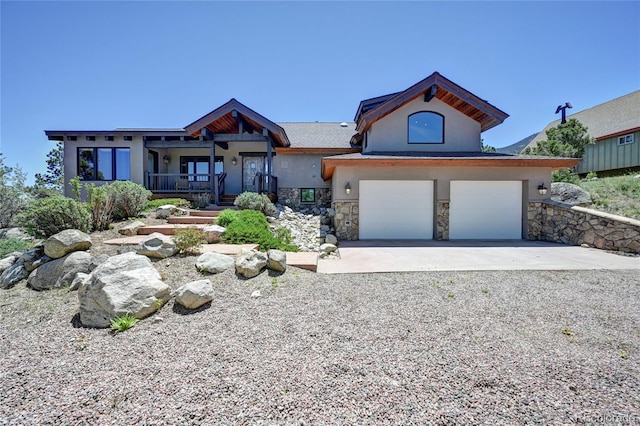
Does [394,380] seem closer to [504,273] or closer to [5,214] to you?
[504,273]

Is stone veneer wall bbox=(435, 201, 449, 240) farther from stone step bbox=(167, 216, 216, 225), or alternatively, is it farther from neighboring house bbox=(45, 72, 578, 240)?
stone step bbox=(167, 216, 216, 225)

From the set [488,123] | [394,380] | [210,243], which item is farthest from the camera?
[488,123]

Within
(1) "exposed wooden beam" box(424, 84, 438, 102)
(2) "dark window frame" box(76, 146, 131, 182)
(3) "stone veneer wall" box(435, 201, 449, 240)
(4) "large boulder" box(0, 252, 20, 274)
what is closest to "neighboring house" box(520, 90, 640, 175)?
(1) "exposed wooden beam" box(424, 84, 438, 102)

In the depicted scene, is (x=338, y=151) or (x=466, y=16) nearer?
(x=466, y=16)

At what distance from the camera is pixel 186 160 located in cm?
1513

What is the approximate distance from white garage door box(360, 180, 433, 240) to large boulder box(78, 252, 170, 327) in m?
7.11

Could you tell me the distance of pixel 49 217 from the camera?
583 cm

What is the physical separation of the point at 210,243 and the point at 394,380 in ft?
17.8

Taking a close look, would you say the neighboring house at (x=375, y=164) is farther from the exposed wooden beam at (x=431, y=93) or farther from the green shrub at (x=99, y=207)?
the green shrub at (x=99, y=207)

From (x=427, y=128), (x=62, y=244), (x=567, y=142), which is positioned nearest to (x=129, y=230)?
(x=62, y=244)

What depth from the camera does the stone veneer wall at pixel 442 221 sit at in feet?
31.5

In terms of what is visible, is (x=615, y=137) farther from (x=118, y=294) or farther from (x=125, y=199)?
(x=125, y=199)

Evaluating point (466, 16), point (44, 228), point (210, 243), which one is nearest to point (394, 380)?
point (210, 243)

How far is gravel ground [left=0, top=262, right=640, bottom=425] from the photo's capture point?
1.94 meters
